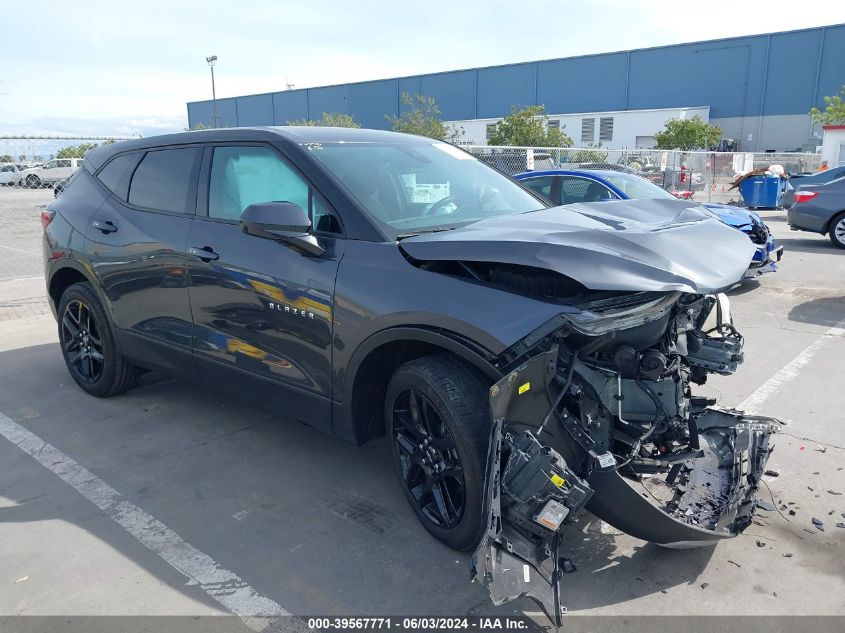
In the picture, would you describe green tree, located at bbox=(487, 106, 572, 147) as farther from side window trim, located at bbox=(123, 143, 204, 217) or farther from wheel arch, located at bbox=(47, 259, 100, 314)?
side window trim, located at bbox=(123, 143, 204, 217)

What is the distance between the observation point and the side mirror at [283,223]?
10.6 feet

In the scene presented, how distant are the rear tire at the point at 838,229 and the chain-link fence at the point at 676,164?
514 centimetres

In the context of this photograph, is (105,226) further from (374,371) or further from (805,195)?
(805,195)

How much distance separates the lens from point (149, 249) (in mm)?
4312

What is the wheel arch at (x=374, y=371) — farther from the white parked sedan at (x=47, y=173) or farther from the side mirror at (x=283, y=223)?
the white parked sedan at (x=47, y=173)

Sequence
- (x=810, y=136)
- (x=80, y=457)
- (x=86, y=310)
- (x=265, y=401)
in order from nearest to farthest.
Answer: (x=265, y=401)
(x=80, y=457)
(x=86, y=310)
(x=810, y=136)

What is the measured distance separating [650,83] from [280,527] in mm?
52905

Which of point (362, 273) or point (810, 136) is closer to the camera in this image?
point (362, 273)

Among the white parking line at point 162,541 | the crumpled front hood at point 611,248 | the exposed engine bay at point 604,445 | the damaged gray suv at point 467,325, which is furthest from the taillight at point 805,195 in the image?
the white parking line at point 162,541

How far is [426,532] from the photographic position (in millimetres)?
3283

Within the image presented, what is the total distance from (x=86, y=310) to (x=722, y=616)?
4586 mm

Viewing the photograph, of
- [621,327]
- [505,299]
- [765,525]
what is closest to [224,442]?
[505,299]

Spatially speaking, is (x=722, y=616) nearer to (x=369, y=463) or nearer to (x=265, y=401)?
(x=369, y=463)

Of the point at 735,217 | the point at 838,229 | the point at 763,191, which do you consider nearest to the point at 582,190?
the point at 735,217
